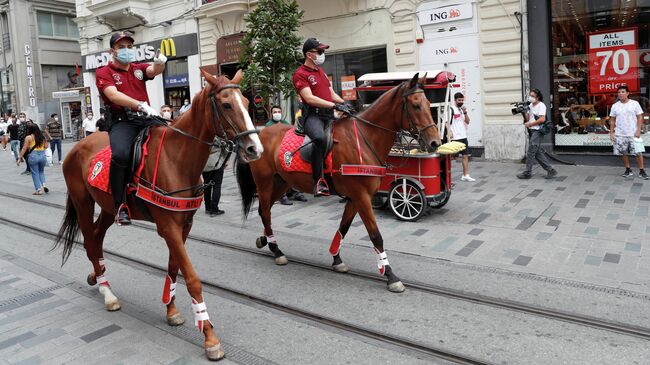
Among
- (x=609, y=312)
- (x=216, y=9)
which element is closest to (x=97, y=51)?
(x=216, y=9)

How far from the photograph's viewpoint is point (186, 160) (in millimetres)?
4488

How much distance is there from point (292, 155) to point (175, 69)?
18348mm

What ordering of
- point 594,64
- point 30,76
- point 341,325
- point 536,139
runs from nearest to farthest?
point 341,325 < point 536,139 < point 594,64 < point 30,76

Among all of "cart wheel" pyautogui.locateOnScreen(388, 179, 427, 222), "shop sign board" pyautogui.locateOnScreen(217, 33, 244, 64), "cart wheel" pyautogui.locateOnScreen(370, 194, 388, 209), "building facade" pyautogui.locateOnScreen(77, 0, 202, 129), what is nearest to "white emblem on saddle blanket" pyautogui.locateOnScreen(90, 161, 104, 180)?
"cart wheel" pyautogui.locateOnScreen(388, 179, 427, 222)

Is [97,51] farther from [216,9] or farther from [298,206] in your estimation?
[298,206]

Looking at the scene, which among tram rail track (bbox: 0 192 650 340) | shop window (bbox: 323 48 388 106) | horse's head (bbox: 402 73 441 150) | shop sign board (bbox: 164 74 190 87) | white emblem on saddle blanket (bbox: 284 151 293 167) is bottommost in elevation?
tram rail track (bbox: 0 192 650 340)

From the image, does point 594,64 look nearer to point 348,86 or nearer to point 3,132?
point 348,86

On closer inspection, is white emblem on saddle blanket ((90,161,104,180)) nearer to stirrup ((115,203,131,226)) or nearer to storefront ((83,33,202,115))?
stirrup ((115,203,131,226))

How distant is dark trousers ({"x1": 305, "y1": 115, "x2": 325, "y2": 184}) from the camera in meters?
6.09

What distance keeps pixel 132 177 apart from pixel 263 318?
176 centimetres

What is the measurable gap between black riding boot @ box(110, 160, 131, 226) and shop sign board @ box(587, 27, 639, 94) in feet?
42.1

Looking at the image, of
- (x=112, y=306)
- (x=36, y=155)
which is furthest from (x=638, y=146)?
(x=36, y=155)

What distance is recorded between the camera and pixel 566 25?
45.2 ft

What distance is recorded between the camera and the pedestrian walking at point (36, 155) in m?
12.8
